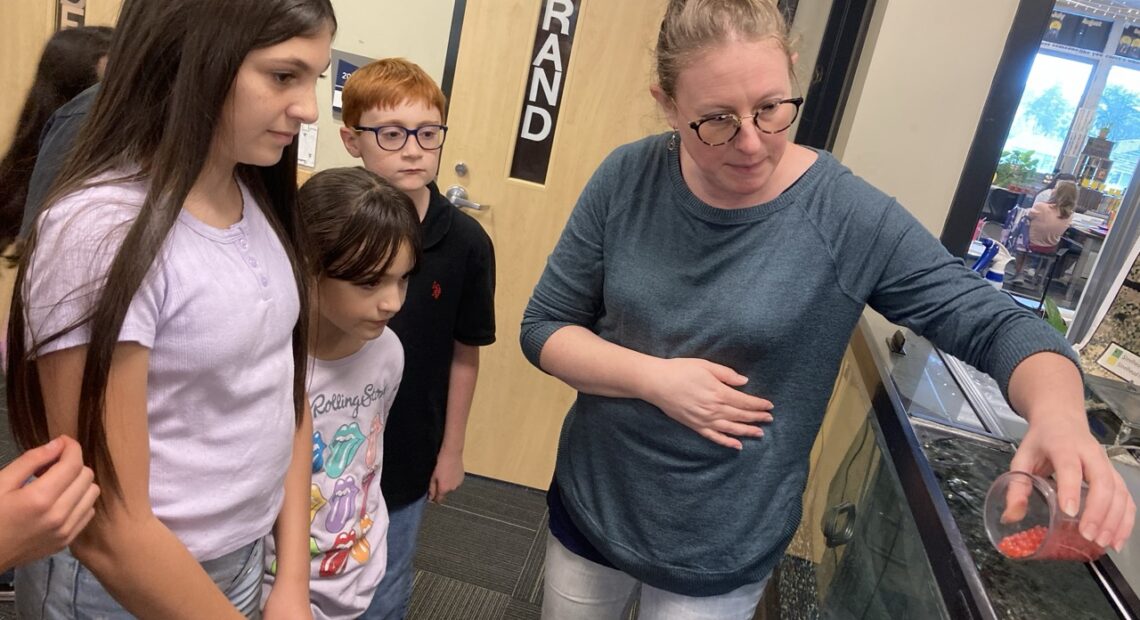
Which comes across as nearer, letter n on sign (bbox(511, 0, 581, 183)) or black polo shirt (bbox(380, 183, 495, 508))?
black polo shirt (bbox(380, 183, 495, 508))

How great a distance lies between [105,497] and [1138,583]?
999 mm

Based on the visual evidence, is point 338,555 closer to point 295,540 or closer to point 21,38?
point 295,540

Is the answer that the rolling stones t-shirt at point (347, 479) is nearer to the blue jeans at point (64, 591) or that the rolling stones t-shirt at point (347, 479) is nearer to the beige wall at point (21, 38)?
the blue jeans at point (64, 591)

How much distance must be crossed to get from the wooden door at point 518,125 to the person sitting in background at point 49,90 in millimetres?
1049

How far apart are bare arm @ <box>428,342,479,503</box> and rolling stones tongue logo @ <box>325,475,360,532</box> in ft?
1.11

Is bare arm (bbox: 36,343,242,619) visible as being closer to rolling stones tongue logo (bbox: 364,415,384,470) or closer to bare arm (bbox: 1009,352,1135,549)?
rolling stones tongue logo (bbox: 364,415,384,470)

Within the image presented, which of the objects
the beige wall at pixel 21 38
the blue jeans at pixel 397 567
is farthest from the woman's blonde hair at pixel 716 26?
the beige wall at pixel 21 38

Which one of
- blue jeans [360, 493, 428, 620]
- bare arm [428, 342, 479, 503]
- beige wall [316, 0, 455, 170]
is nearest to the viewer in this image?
blue jeans [360, 493, 428, 620]

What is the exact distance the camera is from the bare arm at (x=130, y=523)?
2.26 ft

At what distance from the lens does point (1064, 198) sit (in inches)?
89.0

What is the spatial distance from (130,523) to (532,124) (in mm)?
1953

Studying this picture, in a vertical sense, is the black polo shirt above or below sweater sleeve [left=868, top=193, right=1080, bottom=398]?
below

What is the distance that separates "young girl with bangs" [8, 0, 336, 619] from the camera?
2.23ft

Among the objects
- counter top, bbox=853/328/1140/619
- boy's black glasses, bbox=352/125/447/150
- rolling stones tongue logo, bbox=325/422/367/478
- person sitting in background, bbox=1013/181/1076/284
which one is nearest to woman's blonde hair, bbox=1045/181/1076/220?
person sitting in background, bbox=1013/181/1076/284
